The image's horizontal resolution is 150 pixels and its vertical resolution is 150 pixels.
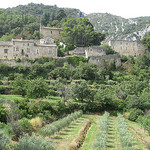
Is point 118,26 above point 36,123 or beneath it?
above

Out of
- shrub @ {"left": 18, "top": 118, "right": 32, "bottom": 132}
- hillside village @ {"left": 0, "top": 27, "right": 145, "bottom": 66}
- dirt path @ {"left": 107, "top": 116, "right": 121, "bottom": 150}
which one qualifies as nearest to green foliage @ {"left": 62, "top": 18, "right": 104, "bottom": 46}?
hillside village @ {"left": 0, "top": 27, "right": 145, "bottom": 66}

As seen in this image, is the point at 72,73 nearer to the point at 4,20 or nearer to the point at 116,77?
the point at 116,77

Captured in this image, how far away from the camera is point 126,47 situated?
68562 millimetres

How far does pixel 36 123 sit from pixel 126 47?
46.6m

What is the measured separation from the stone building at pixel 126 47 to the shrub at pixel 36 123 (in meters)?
43.6

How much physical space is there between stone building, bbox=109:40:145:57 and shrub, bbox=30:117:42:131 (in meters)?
43.6

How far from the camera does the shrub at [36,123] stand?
27.2 meters

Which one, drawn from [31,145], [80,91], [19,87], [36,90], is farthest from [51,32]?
[31,145]

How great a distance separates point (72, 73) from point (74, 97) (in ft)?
34.6

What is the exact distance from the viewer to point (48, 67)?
52.8m

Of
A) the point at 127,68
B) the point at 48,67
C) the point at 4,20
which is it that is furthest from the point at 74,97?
the point at 4,20

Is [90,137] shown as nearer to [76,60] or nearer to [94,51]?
[76,60]

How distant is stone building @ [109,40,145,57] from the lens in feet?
224

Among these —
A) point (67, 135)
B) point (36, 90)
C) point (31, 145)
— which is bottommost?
point (67, 135)
